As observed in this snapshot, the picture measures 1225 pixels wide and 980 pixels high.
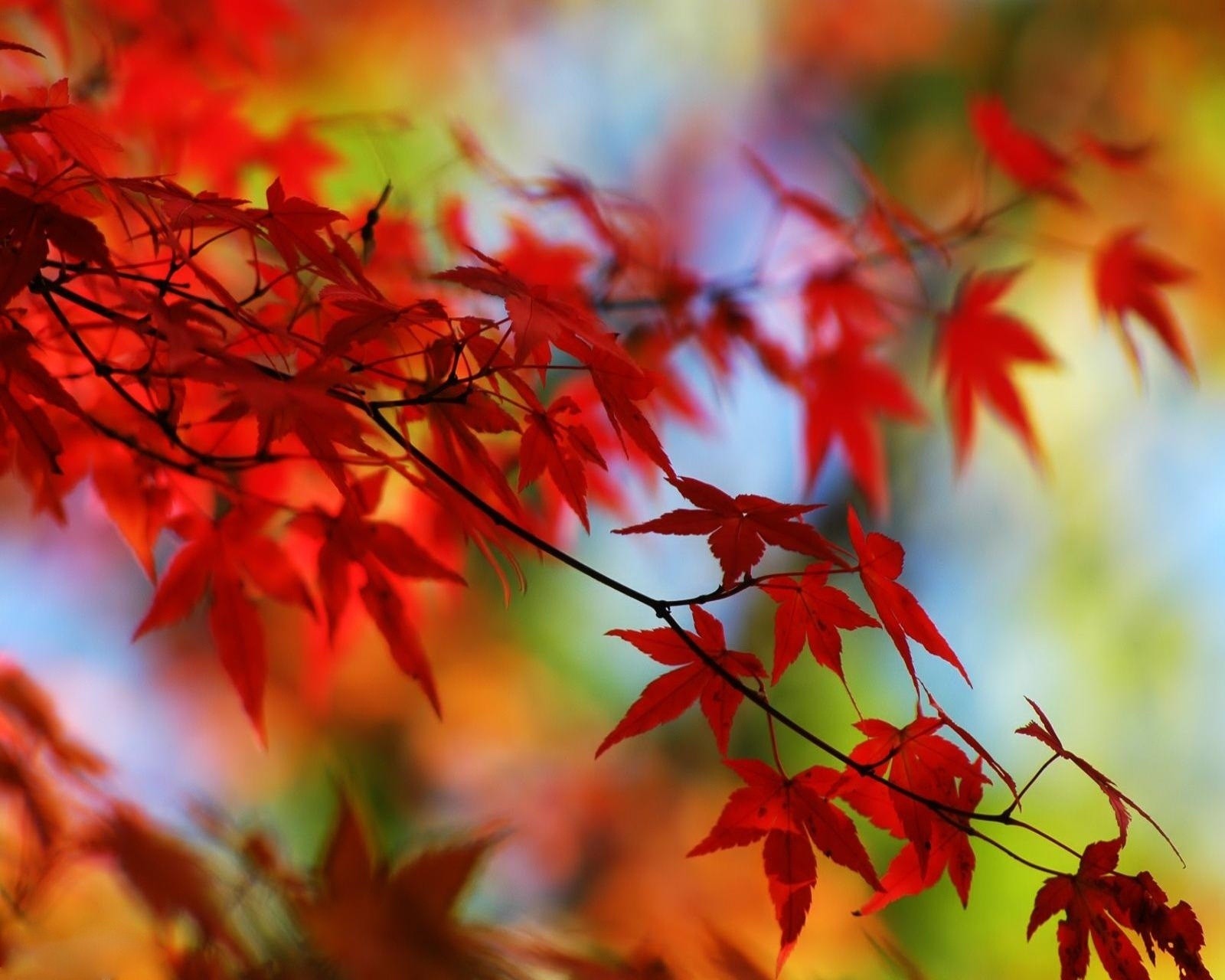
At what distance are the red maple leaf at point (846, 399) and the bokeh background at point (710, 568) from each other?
683mm

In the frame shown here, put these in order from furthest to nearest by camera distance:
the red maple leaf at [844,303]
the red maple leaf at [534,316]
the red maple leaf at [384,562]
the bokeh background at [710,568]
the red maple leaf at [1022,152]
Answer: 1. the bokeh background at [710,568]
2. the red maple leaf at [844,303]
3. the red maple leaf at [1022,152]
4. the red maple leaf at [384,562]
5. the red maple leaf at [534,316]

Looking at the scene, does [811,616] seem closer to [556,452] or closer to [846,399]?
[556,452]

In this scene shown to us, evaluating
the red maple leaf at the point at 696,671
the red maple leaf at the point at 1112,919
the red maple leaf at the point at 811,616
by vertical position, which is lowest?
the red maple leaf at the point at 1112,919

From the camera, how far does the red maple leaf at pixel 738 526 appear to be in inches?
20.7

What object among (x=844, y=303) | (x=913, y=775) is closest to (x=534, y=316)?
(x=913, y=775)

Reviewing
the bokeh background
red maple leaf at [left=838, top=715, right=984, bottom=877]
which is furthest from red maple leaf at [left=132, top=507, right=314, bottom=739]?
the bokeh background

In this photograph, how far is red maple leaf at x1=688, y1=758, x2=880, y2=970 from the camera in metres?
0.59

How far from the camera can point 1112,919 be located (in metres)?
0.58

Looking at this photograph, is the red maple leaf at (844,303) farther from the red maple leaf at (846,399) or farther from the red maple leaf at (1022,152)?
the red maple leaf at (1022,152)

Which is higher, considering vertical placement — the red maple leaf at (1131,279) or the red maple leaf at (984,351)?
the red maple leaf at (1131,279)

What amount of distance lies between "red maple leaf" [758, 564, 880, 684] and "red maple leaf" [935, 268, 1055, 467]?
0.69 metres

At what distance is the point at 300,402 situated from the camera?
49 centimetres

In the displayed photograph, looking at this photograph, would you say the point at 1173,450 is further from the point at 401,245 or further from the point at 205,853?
the point at 205,853

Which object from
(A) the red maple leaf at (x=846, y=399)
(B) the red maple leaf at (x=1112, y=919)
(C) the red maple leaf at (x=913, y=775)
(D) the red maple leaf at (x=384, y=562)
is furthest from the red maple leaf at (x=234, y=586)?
(A) the red maple leaf at (x=846, y=399)
